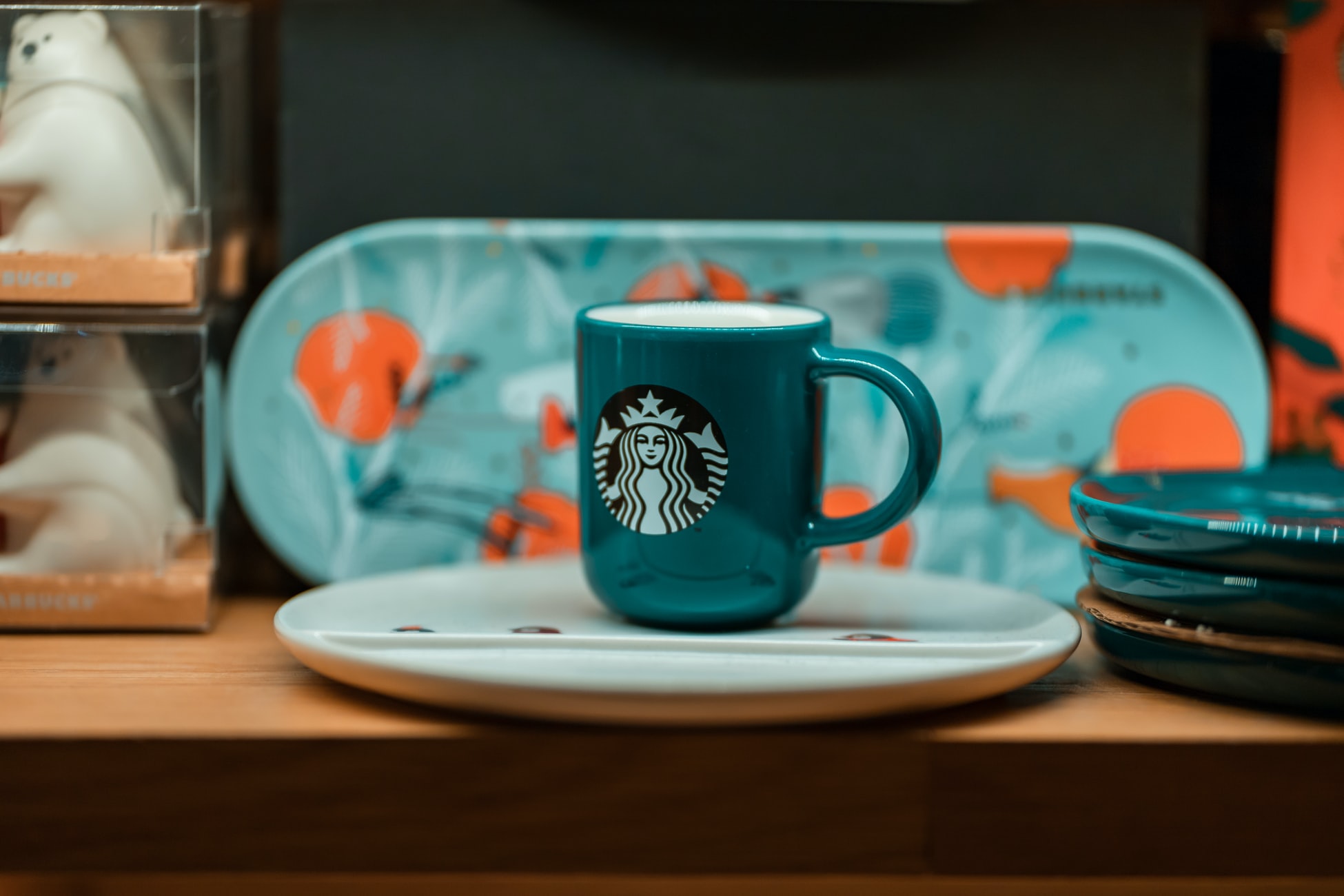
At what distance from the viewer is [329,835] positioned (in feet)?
1.32

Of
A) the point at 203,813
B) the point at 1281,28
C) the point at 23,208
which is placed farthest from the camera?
the point at 1281,28

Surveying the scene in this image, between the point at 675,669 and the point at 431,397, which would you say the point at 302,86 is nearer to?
the point at 431,397

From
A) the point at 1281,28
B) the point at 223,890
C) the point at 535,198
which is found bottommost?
the point at 223,890

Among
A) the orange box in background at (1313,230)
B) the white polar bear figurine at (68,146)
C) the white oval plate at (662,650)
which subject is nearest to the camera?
the white oval plate at (662,650)

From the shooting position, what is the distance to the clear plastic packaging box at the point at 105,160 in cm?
52

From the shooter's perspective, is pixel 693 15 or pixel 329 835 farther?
pixel 693 15

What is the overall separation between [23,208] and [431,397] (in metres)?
0.20

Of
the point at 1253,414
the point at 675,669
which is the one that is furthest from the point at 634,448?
the point at 1253,414

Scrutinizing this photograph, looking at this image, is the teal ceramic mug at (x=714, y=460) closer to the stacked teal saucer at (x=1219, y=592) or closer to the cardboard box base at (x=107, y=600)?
the stacked teal saucer at (x=1219, y=592)

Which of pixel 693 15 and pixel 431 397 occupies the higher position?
pixel 693 15

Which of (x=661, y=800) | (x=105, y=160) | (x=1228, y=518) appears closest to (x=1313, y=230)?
(x=1228, y=518)

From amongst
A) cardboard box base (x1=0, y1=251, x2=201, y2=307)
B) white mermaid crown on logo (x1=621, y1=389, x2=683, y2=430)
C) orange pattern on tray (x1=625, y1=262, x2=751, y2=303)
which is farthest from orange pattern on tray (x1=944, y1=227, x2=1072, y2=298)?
cardboard box base (x1=0, y1=251, x2=201, y2=307)

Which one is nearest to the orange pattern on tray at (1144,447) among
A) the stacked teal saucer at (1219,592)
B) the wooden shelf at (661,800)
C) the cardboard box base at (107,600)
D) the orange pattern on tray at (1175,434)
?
the orange pattern on tray at (1175,434)

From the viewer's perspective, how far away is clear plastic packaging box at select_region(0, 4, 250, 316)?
1.72 ft
